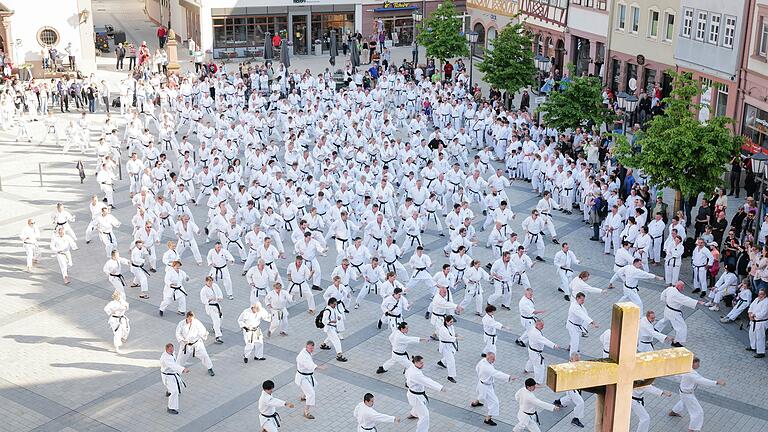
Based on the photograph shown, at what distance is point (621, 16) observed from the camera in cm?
4022

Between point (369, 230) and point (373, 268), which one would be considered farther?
point (369, 230)

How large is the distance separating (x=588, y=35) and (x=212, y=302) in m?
29.9

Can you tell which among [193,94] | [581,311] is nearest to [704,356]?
[581,311]

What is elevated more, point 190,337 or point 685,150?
point 685,150

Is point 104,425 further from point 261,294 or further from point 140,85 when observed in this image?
point 140,85

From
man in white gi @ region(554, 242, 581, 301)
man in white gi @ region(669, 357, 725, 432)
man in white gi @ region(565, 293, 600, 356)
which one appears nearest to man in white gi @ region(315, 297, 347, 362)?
man in white gi @ region(565, 293, 600, 356)

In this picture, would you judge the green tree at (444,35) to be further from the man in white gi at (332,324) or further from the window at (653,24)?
the man in white gi at (332,324)

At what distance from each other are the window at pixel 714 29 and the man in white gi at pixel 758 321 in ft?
56.8

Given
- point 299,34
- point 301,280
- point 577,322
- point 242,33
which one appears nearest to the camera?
point 577,322

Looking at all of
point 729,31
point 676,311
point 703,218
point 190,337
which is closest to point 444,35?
point 729,31

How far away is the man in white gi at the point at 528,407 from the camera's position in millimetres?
14094

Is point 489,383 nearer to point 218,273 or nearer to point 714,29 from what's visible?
point 218,273

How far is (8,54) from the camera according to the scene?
46875mm

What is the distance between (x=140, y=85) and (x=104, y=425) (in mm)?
26676
